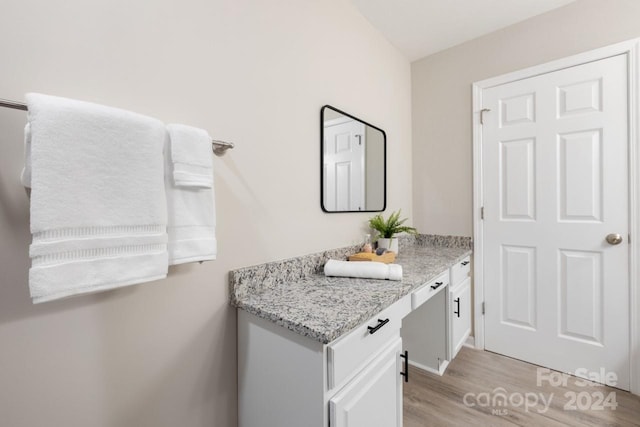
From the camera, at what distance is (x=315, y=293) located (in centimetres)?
113

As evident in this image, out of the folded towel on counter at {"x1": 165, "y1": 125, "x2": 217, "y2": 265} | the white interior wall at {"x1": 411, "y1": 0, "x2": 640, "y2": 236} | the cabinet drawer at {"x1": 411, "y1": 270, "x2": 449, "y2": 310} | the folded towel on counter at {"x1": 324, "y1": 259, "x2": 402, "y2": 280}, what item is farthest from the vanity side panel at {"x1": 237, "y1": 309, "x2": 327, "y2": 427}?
the white interior wall at {"x1": 411, "y1": 0, "x2": 640, "y2": 236}

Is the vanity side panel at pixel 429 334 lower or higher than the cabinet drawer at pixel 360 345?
lower

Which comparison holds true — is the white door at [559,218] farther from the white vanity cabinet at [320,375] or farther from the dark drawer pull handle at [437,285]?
the white vanity cabinet at [320,375]

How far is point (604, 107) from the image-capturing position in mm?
1695

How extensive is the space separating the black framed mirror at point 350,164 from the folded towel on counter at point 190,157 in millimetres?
717

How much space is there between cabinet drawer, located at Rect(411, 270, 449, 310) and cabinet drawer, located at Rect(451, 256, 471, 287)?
0.10 metres

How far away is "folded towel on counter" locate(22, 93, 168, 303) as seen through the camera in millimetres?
584

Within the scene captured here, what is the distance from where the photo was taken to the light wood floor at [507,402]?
1.46 m

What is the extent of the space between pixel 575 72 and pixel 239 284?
2.36 m

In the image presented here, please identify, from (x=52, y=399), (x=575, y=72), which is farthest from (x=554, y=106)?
(x=52, y=399)

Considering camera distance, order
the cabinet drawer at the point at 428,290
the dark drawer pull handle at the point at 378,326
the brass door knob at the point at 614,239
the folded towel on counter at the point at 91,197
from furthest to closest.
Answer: the brass door knob at the point at 614,239 → the cabinet drawer at the point at 428,290 → the dark drawer pull handle at the point at 378,326 → the folded towel on counter at the point at 91,197

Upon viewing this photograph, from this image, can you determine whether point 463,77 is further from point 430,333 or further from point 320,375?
point 320,375

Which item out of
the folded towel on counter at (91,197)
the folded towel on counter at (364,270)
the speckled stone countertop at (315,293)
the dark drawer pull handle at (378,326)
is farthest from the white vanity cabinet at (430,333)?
the folded towel on counter at (91,197)

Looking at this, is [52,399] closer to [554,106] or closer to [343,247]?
[343,247]
